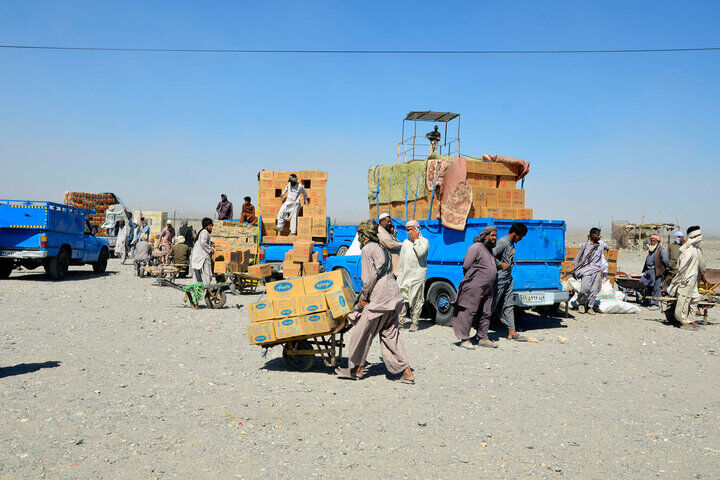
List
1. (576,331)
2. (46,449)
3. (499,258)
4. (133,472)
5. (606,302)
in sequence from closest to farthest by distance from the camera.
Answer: (133,472), (46,449), (499,258), (576,331), (606,302)

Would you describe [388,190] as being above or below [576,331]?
above

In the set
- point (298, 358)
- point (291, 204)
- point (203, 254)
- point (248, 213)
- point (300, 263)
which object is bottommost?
point (298, 358)

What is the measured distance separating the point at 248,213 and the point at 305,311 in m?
12.5

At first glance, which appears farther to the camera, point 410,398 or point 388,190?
point 388,190

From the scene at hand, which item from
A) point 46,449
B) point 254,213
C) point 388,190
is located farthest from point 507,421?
point 254,213

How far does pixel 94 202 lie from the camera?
99.8ft

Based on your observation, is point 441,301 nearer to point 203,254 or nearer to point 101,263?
point 203,254

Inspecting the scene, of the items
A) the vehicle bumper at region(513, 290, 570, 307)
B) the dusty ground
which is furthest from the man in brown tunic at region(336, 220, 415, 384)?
the vehicle bumper at region(513, 290, 570, 307)

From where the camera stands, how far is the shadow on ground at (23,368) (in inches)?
231

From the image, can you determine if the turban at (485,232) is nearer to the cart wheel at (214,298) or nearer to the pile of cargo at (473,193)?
the pile of cargo at (473,193)

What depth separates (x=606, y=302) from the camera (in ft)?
39.4

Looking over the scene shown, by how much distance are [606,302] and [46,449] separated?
11186 mm

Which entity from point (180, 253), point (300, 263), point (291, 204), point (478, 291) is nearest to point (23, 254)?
point (180, 253)

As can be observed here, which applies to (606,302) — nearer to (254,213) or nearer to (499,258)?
(499,258)
